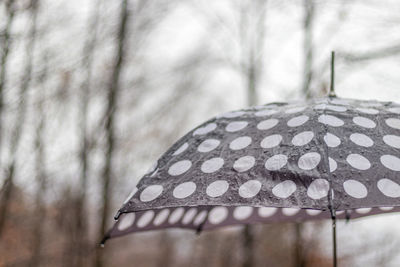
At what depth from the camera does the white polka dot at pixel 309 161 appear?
155cm

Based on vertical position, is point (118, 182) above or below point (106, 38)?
below

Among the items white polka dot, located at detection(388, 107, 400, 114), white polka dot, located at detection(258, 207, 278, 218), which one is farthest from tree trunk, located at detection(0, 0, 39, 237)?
white polka dot, located at detection(388, 107, 400, 114)

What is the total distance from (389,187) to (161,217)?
1443mm

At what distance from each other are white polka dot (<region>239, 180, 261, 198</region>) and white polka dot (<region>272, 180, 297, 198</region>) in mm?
66

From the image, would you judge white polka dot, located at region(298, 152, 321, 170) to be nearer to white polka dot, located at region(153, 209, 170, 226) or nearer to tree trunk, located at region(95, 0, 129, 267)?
white polka dot, located at region(153, 209, 170, 226)

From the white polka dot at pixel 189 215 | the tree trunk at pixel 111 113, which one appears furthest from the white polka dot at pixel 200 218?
the tree trunk at pixel 111 113

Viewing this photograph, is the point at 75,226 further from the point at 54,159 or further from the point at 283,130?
the point at 283,130

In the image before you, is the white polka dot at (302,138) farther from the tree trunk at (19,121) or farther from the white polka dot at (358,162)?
the tree trunk at (19,121)

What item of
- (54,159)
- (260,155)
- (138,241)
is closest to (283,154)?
(260,155)

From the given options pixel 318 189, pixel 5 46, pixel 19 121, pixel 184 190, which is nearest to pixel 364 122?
pixel 318 189

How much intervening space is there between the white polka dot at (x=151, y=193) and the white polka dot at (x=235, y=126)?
16.6 inches

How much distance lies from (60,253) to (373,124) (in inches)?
216

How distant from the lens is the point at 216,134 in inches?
79.4

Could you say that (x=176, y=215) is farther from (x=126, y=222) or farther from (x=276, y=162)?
(x=276, y=162)
